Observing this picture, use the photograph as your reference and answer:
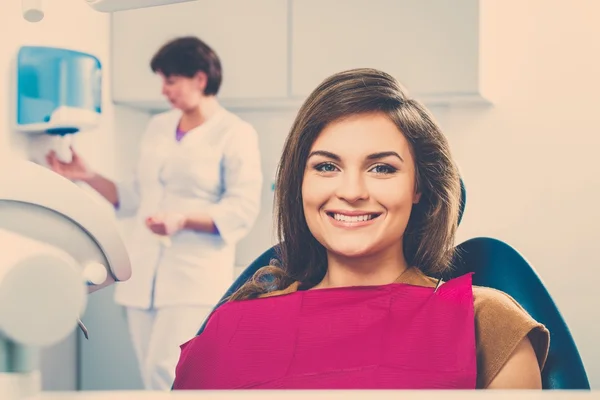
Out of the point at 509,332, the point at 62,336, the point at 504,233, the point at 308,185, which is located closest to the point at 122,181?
the point at 504,233

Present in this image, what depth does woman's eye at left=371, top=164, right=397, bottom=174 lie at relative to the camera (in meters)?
1.09

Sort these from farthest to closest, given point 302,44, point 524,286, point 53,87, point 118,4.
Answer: point 302,44, point 53,87, point 524,286, point 118,4

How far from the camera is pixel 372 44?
231cm

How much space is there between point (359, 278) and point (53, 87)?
4.60ft

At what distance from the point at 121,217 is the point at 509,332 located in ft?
5.69

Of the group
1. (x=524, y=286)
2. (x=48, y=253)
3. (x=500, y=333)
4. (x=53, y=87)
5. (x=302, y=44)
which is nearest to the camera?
(x=48, y=253)

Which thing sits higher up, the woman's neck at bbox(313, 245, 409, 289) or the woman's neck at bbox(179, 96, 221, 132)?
the woman's neck at bbox(179, 96, 221, 132)

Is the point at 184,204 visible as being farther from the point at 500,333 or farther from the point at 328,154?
the point at 500,333

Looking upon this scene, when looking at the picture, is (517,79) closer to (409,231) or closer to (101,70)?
(101,70)

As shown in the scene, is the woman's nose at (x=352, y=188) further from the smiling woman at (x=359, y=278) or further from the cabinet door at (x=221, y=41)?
the cabinet door at (x=221, y=41)

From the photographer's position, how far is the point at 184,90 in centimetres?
239

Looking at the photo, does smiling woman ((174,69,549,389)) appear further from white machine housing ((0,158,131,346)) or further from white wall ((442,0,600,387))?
white wall ((442,0,600,387))

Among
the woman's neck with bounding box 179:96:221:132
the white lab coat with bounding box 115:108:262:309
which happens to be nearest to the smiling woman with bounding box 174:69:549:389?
the white lab coat with bounding box 115:108:262:309

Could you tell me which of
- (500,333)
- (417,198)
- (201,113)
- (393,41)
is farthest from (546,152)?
(500,333)
